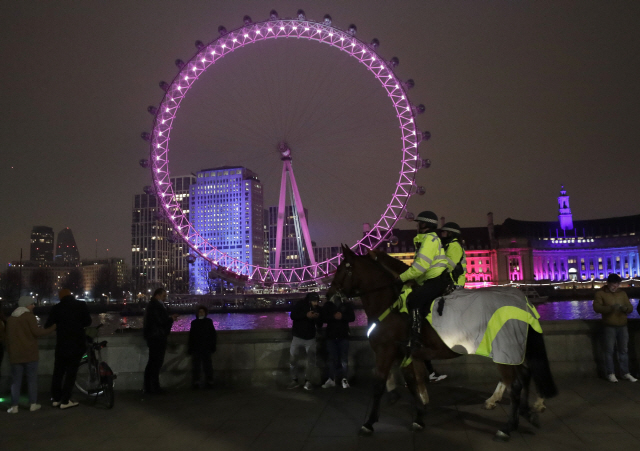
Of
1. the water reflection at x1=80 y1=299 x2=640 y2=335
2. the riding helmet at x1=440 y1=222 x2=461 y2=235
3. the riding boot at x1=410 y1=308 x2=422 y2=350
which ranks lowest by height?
the water reflection at x1=80 y1=299 x2=640 y2=335

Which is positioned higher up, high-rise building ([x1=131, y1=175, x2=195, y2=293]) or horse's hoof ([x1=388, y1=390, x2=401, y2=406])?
high-rise building ([x1=131, y1=175, x2=195, y2=293])

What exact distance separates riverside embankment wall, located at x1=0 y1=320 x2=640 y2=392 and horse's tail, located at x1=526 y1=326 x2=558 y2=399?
3.26 m

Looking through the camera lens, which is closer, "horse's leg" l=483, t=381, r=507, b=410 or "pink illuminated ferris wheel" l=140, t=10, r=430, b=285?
"horse's leg" l=483, t=381, r=507, b=410

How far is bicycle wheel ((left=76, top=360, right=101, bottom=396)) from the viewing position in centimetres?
1040

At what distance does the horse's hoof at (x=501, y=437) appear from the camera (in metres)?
7.15

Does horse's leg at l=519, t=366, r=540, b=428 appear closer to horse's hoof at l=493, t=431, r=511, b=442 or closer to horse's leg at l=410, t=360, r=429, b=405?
horse's hoof at l=493, t=431, r=511, b=442

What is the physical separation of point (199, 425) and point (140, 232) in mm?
196797

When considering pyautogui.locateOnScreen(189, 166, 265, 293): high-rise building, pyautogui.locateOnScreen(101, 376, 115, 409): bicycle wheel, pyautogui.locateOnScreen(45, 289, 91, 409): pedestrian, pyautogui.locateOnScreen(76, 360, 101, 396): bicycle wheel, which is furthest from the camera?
pyautogui.locateOnScreen(189, 166, 265, 293): high-rise building

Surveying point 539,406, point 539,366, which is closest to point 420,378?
point 539,406

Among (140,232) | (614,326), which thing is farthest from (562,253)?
(614,326)

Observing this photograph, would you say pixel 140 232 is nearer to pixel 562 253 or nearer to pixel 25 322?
pixel 562 253

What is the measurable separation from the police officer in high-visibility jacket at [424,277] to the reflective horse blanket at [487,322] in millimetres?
152

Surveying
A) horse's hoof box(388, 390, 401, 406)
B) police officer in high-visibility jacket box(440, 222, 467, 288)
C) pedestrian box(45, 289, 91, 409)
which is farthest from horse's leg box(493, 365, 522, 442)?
pedestrian box(45, 289, 91, 409)

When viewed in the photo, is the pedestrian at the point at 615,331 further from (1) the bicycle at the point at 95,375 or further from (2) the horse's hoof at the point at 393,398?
(1) the bicycle at the point at 95,375
